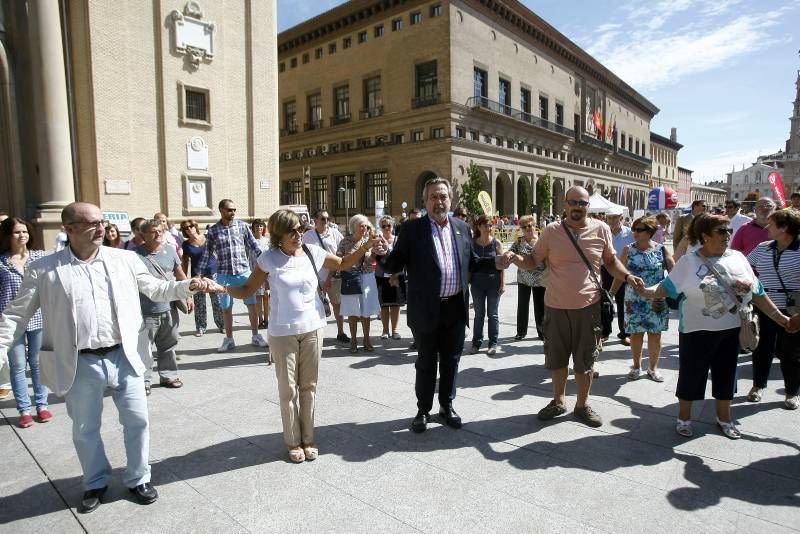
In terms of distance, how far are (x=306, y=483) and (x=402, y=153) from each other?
4039 cm

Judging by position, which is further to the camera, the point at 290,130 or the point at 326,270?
the point at 290,130

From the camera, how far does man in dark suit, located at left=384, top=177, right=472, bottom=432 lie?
13.7ft

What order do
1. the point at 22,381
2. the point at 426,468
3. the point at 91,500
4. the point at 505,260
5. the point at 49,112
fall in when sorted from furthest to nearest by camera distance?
the point at 49,112, the point at 22,381, the point at 505,260, the point at 426,468, the point at 91,500

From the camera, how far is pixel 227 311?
286 inches

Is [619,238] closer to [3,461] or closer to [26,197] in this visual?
[3,461]

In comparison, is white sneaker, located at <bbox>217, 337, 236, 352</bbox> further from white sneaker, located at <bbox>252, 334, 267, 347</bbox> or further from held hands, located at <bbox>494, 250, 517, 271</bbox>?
held hands, located at <bbox>494, 250, 517, 271</bbox>

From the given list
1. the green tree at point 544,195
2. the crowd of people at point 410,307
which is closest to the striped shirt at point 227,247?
the crowd of people at point 410,307

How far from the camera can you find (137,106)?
16266mm

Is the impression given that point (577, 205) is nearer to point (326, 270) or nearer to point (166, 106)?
point (326, 270)

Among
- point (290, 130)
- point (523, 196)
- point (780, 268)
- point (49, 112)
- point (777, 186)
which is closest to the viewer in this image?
point (780, 268)

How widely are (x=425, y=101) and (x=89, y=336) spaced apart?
4030 centimetres

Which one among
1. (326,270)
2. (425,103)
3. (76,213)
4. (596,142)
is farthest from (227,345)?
(596,142)

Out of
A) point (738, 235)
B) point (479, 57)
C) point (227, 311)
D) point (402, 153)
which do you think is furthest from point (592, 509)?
point (479, 57)

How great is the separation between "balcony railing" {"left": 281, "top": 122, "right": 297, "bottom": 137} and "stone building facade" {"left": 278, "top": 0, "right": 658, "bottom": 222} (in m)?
0.14
